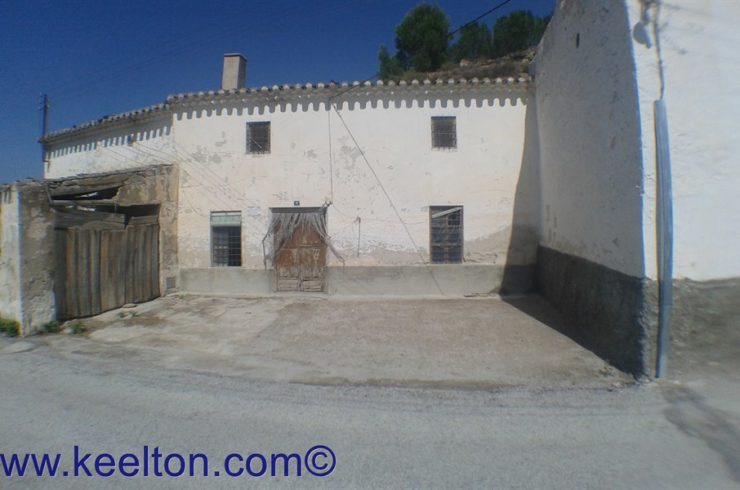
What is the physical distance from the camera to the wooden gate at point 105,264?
7.22m

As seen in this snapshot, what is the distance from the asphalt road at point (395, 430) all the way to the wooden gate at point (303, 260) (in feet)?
16.2

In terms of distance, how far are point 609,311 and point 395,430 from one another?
3.71 metres

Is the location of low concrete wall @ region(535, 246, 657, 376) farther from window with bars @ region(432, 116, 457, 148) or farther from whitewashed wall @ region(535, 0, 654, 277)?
window with bars @ region(432, 116, 457, 148)

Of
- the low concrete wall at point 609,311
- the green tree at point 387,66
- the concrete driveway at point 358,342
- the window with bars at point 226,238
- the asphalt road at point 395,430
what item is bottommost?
the asphalt road at point 395,430

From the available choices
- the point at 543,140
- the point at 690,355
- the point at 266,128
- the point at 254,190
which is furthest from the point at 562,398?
the point at 266,128

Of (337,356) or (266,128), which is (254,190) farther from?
(337,356)

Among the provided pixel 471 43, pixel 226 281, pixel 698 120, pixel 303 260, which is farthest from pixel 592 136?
pixel 471 43

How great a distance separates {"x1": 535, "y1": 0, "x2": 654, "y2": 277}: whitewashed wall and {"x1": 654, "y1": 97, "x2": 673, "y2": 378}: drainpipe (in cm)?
20

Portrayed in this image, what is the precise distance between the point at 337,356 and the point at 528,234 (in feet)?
20.4

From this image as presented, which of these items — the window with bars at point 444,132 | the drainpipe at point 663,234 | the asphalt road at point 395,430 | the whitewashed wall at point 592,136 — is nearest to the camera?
the asphalt road at point 395,430

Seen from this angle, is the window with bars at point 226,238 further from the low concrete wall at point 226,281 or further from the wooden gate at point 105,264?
the wooden gate at point 105,264

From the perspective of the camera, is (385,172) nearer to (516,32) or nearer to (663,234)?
(663,234)

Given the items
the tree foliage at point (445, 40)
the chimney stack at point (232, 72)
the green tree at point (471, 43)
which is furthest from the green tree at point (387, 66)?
the chimney stack at point (232, 72)

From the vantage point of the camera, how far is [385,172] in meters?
9.38
